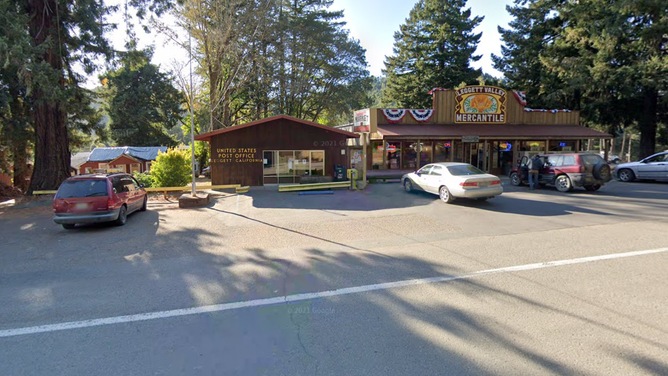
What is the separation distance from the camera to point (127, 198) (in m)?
10.7

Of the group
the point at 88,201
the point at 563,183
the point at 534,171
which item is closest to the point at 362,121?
the point at 534,171

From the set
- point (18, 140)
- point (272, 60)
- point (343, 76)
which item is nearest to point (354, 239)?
point (18, 140)

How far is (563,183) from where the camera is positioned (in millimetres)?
14992

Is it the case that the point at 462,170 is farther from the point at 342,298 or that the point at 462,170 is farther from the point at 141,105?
the point at 141,105

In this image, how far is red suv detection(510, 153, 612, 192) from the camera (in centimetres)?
1421

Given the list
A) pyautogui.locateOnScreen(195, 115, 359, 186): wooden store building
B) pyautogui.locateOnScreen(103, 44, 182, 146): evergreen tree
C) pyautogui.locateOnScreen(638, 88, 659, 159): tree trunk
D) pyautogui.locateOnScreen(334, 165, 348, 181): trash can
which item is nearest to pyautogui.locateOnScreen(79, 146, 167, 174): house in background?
pyautogui.locateOnScreen(103, 44, 182, 146): evergreen tree

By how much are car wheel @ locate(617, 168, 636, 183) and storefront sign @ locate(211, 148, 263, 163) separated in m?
19.6

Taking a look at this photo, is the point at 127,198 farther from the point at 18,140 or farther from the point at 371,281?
the point at 18,140

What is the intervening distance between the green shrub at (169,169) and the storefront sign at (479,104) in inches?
710

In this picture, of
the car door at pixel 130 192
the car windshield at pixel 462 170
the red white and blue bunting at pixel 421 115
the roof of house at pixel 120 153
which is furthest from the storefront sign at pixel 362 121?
the roof of house at pixel 120 153

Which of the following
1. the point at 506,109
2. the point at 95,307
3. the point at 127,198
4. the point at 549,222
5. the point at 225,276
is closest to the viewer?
the point at 95,307

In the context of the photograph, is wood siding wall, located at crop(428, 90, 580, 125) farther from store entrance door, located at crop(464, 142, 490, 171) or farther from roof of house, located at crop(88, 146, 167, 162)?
roof of house, located at crop(88, 146, 167, 162)

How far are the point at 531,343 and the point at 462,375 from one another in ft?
3.44

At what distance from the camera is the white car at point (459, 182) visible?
39.1 ft
